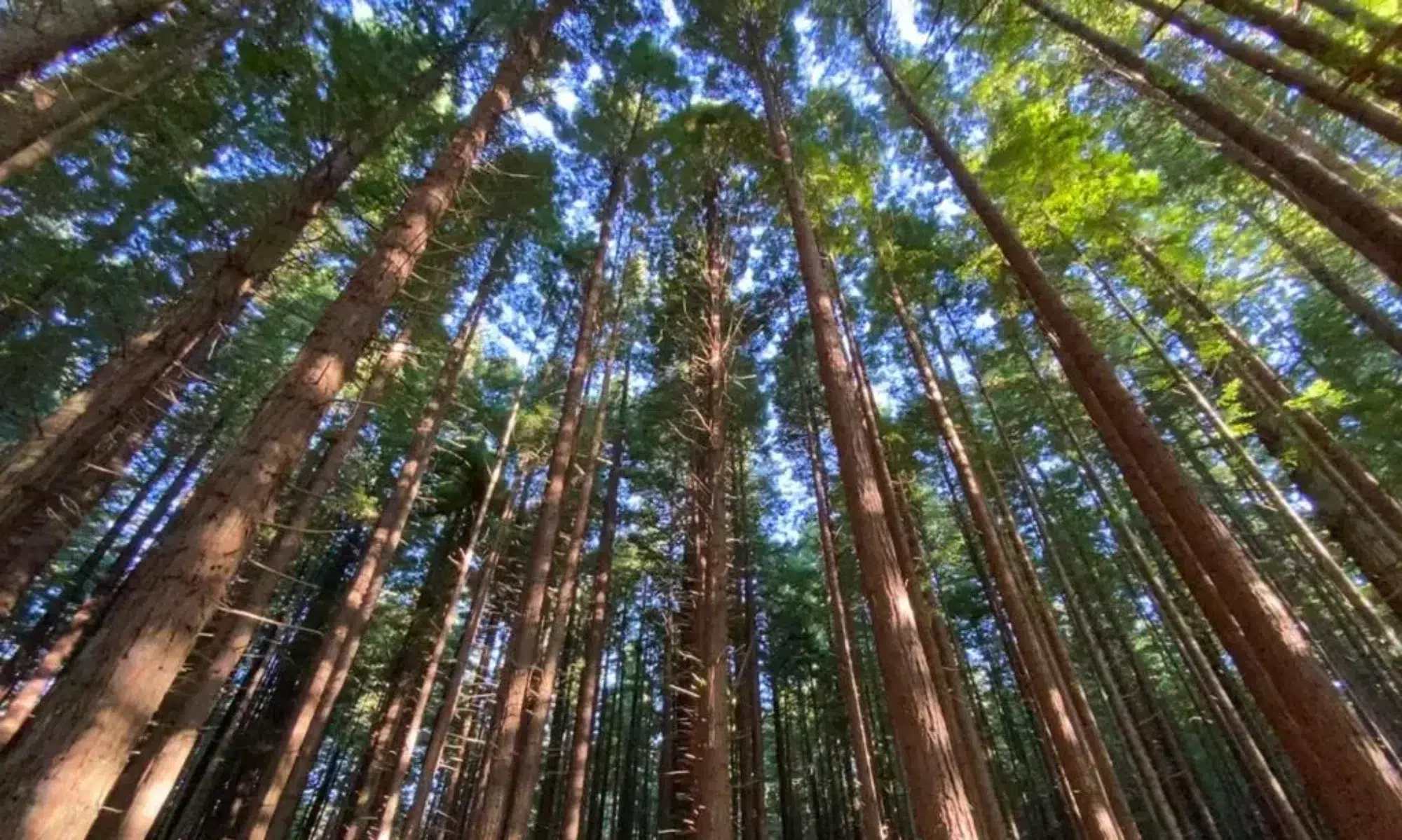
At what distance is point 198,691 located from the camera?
6930 mm

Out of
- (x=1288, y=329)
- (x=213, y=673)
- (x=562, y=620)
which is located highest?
(x=1288, y=329)

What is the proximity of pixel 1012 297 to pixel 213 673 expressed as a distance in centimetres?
1304

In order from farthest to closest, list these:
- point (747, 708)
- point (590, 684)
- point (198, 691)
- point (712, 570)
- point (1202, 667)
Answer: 1. point (747, 708)
2. point (1202, 667)
3. point (590, 684)
4. point (198, 691)
5. point (712, 570)

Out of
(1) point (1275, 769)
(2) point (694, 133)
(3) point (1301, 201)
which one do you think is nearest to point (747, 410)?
(2) point (694, 133)

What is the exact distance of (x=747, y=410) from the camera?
14.0m

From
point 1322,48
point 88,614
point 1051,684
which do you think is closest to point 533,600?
point 1051,684

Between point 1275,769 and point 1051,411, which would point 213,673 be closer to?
point 1051,411

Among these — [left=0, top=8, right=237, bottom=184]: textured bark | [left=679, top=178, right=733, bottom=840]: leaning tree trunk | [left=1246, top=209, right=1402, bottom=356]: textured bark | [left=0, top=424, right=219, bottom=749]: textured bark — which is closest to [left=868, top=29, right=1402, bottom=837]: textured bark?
[left=679, top=178, right=733, bottom=840]: leaning tree trunk

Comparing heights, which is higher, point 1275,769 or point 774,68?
point 774,68

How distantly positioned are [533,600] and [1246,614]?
6936mm

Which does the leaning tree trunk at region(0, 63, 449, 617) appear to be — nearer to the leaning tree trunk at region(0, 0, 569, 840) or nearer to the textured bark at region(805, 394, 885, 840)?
the leaning tree trunk at region(0, 0, 569, 840)

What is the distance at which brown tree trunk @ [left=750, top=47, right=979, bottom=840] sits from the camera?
3.42 m

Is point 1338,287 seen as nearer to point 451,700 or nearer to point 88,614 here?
point 451,700

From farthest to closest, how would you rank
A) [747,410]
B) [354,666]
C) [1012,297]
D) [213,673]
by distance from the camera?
[354,666] < [747,410] < [1012,297] < [213,673]
